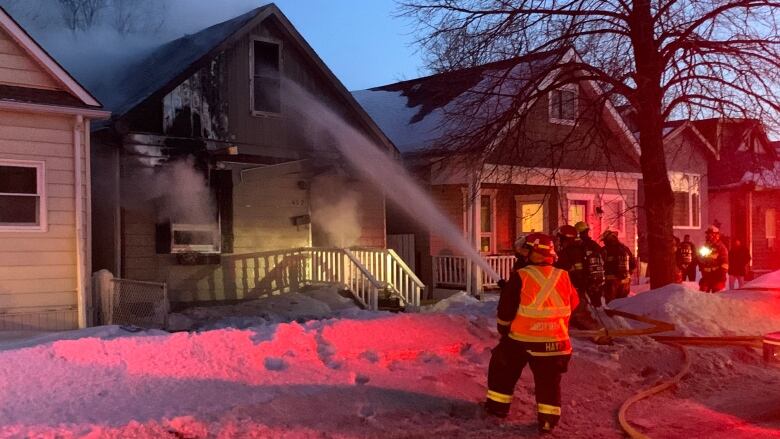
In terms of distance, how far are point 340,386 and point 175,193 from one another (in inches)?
300

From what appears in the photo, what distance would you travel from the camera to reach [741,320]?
11.3 m

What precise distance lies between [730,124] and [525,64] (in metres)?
3.89

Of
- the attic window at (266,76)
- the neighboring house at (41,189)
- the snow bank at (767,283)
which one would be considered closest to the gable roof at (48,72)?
the neighboring house at (41,189)

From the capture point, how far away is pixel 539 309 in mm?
6074

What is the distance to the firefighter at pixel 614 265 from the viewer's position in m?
13.2

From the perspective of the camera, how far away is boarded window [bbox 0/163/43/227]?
10547 millimetres

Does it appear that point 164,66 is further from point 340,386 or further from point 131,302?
point 340,386

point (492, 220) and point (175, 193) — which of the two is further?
point (492, 220)

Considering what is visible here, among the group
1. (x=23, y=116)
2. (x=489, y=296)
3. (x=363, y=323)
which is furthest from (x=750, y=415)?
(x=489, y=296)

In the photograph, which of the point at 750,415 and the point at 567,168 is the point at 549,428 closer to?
the point at 750,415

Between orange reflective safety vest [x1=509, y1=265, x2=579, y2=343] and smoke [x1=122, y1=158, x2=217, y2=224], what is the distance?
28.5 feet

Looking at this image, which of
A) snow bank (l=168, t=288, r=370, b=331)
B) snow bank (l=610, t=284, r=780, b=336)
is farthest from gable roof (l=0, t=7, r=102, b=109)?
snow bank (l=610, t=284, r=780, b=336)

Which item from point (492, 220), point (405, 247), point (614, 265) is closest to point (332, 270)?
point (405, 247)

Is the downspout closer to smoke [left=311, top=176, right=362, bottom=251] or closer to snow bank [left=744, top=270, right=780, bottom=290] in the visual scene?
smoke [left=311, top=176, right=362, bottom=251]
